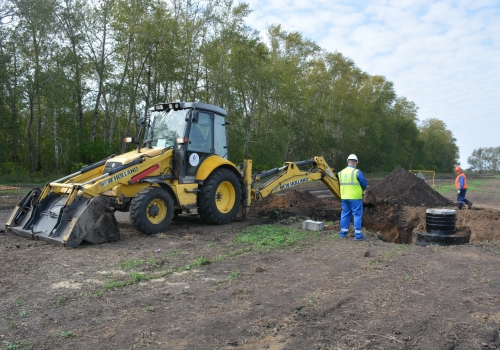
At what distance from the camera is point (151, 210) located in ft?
26.6

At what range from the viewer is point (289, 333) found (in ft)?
12.3

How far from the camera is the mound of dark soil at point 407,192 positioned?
1455cm

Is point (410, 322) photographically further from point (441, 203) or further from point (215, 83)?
A: point (215, 83)

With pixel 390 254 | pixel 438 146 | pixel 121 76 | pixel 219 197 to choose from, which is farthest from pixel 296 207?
pixel 438 146

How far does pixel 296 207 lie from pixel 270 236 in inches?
155

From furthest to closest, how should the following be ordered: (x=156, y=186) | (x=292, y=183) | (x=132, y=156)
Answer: (x=292, y=183)
(x=132, y=156)
(x=156, y=186)

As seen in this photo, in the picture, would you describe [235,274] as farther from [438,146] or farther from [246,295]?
[438,146]

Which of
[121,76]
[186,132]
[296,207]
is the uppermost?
[121,76]

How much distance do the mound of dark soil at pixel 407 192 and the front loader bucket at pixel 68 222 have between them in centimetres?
968

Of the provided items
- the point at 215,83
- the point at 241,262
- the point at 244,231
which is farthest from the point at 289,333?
the point at 215,83

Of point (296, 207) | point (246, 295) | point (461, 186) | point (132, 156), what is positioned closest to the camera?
point (246, 295)

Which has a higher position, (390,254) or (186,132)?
(186,132)

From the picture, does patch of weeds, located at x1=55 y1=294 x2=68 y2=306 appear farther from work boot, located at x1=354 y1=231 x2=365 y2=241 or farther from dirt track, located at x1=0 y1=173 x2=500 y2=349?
work boot, located at x1=354 y1=231 x2=365 y2=241

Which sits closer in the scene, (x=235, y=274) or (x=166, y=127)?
(x=235, y=274)
